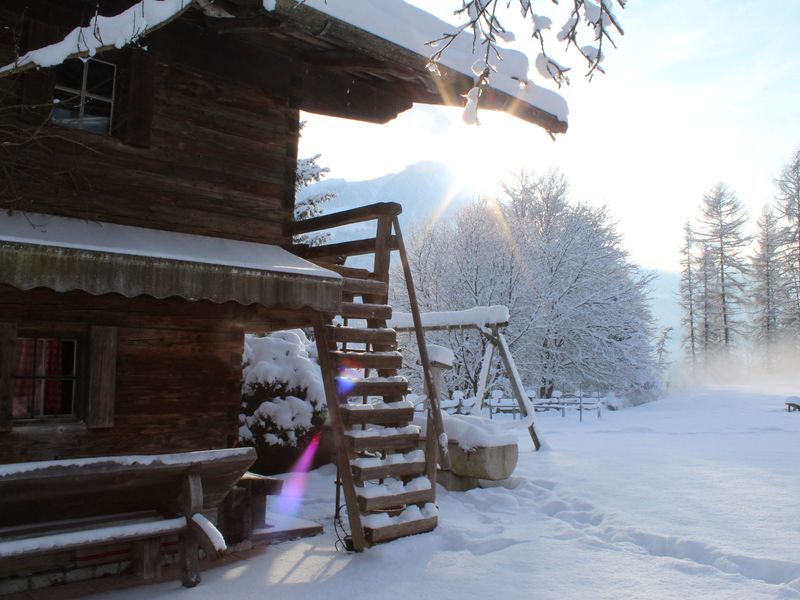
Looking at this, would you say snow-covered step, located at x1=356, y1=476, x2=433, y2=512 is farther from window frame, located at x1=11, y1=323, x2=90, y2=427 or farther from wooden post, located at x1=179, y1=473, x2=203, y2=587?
window frame, located at x1=11, y1=323, x2=90, y2=427

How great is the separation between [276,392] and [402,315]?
2866 millimetres

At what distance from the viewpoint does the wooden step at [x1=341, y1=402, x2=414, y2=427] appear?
19.2ft

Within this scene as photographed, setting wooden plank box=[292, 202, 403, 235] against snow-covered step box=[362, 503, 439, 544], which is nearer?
snow-covered step box=[362, 503, 439, 544]

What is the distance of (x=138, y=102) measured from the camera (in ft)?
18.6

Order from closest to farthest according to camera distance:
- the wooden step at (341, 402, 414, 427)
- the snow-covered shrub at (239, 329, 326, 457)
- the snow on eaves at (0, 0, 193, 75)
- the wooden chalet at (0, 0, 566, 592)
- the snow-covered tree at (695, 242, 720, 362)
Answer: the snow on eaves at (0, 0, 193, 75) → the wooden chalet at (0, 0, 566, 592) → the wooden step at (341, 402, 414, 427) → the snow-covered shrub at (239, 329, 326, 457) → the snow-covered tree at (695, 242, 720, 362)

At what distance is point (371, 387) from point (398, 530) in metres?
1.39

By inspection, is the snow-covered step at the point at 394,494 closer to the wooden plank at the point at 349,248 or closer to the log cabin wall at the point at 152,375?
the log cabin wall at the point at 152,375

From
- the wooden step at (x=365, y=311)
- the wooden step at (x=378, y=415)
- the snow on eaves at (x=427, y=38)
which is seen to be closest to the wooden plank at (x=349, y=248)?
the wooden step at (x=365, y=311)

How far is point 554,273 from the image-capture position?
22.6 meters

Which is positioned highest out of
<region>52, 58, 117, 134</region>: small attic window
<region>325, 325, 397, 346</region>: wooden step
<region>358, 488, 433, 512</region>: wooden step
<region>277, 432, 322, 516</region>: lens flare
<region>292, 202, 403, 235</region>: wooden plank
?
<region>52, 58, 117, 134</region>: small attic window

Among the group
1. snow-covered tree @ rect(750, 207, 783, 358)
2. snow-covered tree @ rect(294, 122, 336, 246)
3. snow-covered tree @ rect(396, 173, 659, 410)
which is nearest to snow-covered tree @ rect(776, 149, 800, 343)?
snow-covered tree @ rect(750, 207, 783, 358)

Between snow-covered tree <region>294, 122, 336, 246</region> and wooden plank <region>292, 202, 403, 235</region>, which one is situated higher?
snow-covered tree <region>294, 122, 336, 246</region>

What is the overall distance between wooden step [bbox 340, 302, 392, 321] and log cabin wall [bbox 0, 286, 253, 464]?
3.50 feet

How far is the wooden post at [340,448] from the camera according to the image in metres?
5.68
